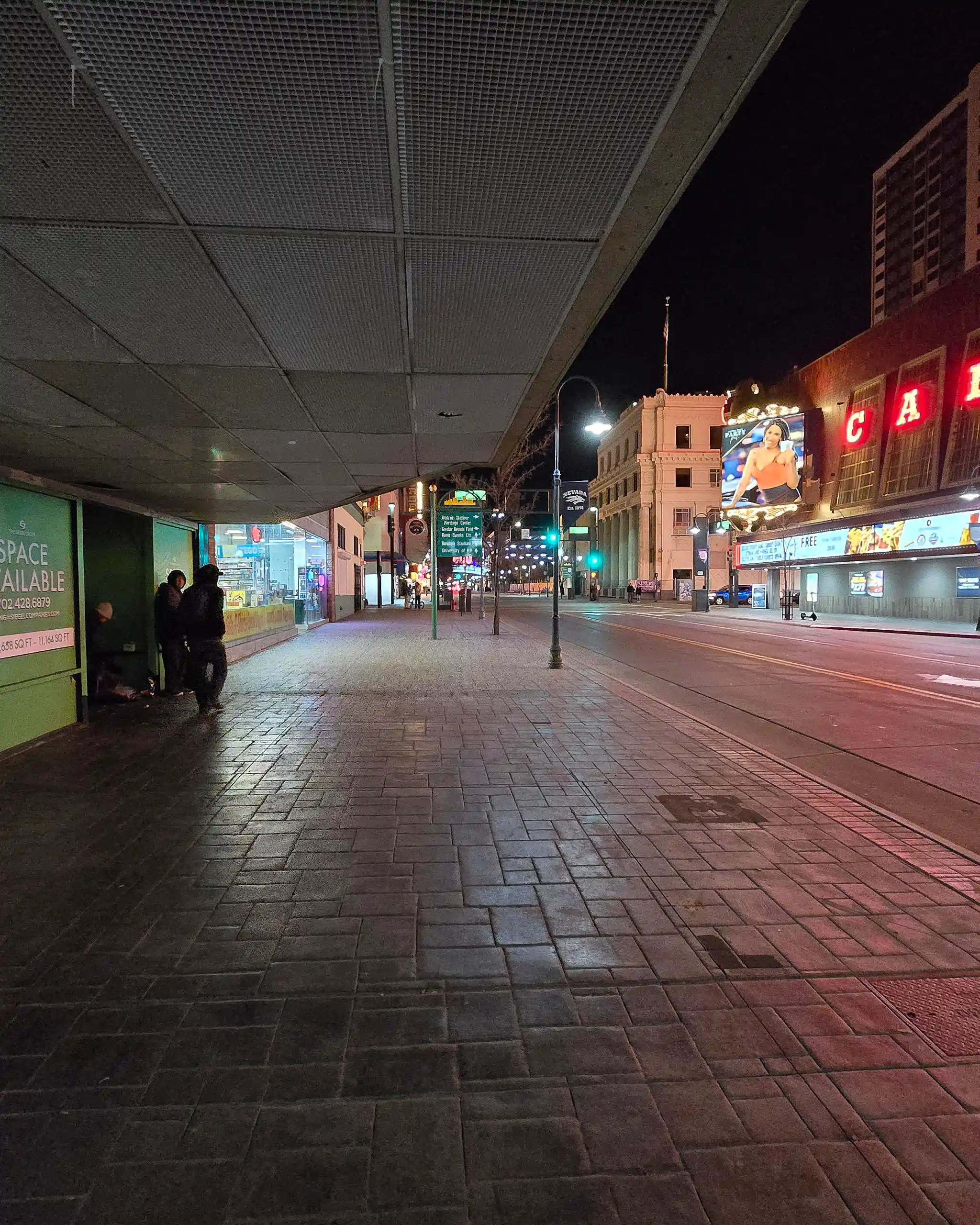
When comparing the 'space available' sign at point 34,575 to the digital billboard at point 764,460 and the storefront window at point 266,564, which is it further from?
the digital billboard at point 764,460

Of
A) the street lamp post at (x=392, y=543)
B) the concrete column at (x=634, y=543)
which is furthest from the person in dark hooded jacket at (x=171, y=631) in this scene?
the concrete column at (x=634, y=543)

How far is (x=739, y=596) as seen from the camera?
202 ft

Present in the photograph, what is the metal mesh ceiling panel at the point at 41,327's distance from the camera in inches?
142

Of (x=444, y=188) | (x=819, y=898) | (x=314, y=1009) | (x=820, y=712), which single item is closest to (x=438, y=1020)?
(x=314, y=1009)

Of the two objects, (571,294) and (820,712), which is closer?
(571,294)

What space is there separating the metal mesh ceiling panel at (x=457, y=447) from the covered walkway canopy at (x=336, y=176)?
222 centimetres

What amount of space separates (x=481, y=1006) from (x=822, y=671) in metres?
13.5

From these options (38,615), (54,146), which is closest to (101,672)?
(38,615)

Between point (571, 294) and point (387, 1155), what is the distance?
13.1 ft

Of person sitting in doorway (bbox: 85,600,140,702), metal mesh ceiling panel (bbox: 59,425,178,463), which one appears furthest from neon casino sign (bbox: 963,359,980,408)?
person sitting in doorway (bbox: 85,600,140,702)

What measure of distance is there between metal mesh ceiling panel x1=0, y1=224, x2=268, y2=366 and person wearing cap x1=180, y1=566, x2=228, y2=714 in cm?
491

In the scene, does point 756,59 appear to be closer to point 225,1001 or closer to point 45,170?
point 45,170

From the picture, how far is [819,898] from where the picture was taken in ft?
13.0

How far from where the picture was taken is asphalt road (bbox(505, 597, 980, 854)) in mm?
6355
